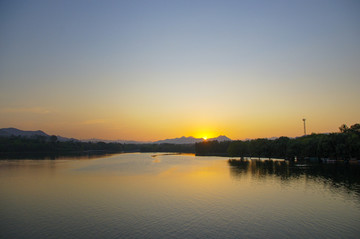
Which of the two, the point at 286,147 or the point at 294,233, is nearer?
the point at 294,233

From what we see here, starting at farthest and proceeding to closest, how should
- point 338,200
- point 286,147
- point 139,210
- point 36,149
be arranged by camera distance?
point 36,149 → point 286,147 → point 338,200 → point 139,210

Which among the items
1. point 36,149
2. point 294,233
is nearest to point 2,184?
point 294,233

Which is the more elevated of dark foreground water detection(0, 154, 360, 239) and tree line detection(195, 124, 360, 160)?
tree line detection(195, 124, 360, 160)

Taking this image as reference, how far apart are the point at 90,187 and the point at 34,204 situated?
12.8m

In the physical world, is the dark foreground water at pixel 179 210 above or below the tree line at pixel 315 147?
below

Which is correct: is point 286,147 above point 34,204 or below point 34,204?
above

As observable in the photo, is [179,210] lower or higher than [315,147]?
lower

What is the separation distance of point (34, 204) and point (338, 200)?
40.6 m

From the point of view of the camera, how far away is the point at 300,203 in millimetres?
34750

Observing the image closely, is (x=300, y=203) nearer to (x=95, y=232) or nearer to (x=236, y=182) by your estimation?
(x=236, y=182)

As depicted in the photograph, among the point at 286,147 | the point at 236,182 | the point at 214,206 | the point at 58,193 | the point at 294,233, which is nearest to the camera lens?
the point at 294,233

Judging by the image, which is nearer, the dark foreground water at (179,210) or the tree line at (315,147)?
the dark foreground water at (179,210)

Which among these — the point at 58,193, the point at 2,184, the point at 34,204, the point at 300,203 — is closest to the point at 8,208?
the point at 34,204

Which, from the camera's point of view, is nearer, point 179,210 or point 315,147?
point 179,210
